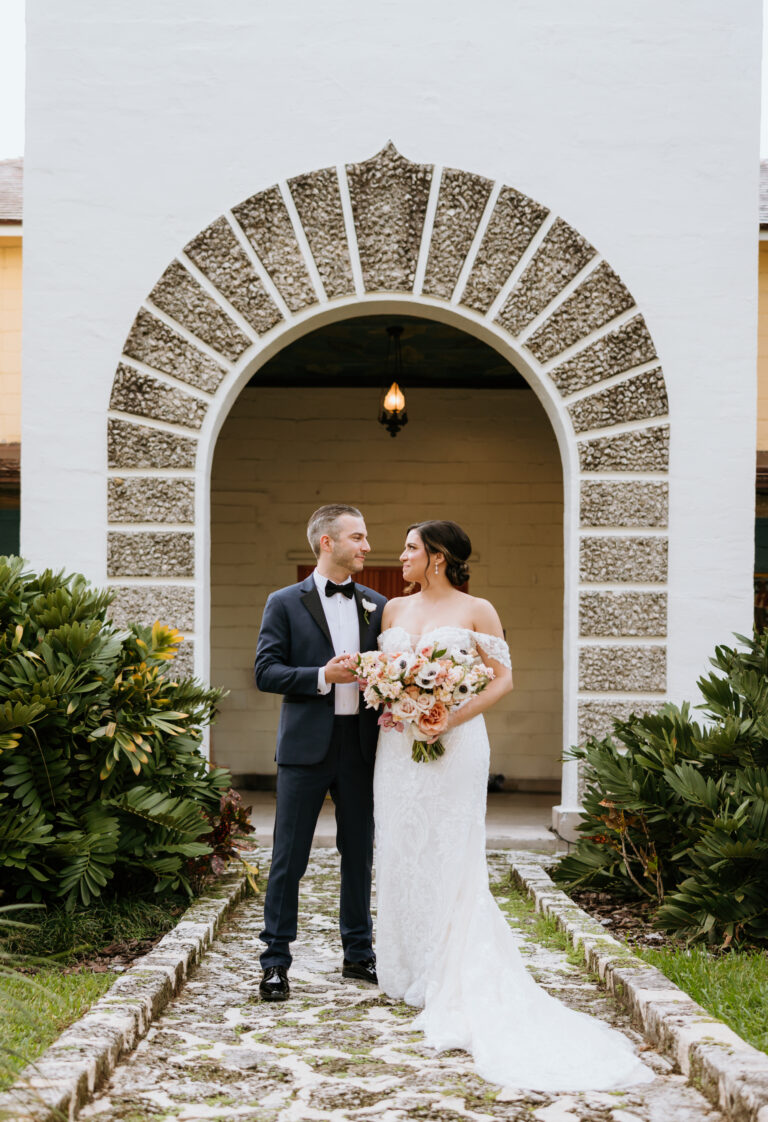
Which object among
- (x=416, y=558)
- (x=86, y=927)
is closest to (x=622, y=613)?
(x=416, y=558)

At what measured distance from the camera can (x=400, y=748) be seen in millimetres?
4844

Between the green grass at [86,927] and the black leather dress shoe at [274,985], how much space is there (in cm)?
90

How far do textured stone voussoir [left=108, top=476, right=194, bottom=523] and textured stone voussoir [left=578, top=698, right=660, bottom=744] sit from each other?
9.90 feet

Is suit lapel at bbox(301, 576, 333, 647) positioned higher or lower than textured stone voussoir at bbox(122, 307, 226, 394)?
lower

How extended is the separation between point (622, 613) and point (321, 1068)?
450 centimetres

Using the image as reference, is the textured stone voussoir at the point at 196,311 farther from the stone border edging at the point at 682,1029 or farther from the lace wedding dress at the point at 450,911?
the stone border edging at the point at 682,1029

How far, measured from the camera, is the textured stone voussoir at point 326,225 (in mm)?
7758

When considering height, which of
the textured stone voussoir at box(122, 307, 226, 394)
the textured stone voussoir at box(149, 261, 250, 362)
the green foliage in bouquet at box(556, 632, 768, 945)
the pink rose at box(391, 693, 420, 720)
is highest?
the textured stone voussoir at box(149, 261, 250, 362)

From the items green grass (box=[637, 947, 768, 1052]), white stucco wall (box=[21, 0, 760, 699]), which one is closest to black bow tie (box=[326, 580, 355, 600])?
green grass (box=[637, 947, 768, 1052])

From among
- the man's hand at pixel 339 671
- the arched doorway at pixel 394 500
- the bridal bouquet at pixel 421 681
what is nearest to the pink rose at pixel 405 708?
the bridal bouquet at pixel 421 681

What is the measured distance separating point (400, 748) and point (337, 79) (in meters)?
5.06

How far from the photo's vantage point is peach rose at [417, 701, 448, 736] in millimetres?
4641

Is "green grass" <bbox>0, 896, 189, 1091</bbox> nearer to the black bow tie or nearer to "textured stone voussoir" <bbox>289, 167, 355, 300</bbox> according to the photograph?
the black bow tie

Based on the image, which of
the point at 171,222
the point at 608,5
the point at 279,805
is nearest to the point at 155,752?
the point at 279,805
